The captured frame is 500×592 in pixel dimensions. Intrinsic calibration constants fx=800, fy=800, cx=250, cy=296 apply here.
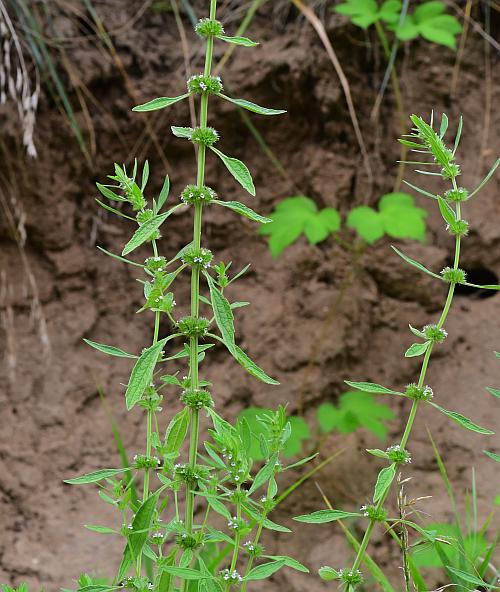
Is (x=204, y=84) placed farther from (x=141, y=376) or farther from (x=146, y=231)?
(x=141, y=376)

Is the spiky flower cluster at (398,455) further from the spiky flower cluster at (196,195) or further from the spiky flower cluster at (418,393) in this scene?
the spiky flower cluster at (196,195)

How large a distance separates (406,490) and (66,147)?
1.60 metres

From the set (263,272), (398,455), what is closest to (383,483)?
(398,455)

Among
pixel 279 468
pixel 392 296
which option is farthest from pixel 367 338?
pixel 279 468

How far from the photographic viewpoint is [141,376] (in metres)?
1.00

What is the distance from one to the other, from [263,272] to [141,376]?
5.99 feet

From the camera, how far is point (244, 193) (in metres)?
2.82

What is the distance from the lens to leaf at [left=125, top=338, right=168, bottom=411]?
974 mm

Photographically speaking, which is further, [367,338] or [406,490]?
[367,338]

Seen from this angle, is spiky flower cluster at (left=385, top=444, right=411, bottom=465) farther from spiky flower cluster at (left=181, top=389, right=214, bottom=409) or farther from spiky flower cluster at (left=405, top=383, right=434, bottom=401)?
spiky flower cluster at (left=181, top=389, right=214, bottom=409)

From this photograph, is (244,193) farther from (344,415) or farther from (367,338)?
(344,415)

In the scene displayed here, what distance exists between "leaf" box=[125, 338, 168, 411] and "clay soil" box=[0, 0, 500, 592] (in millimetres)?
1649

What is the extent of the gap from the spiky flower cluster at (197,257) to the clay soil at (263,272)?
158 centimetres

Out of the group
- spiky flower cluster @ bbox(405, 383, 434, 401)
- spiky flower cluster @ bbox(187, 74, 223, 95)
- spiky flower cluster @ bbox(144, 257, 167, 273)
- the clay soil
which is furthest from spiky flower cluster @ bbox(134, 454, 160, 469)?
the clay soil
